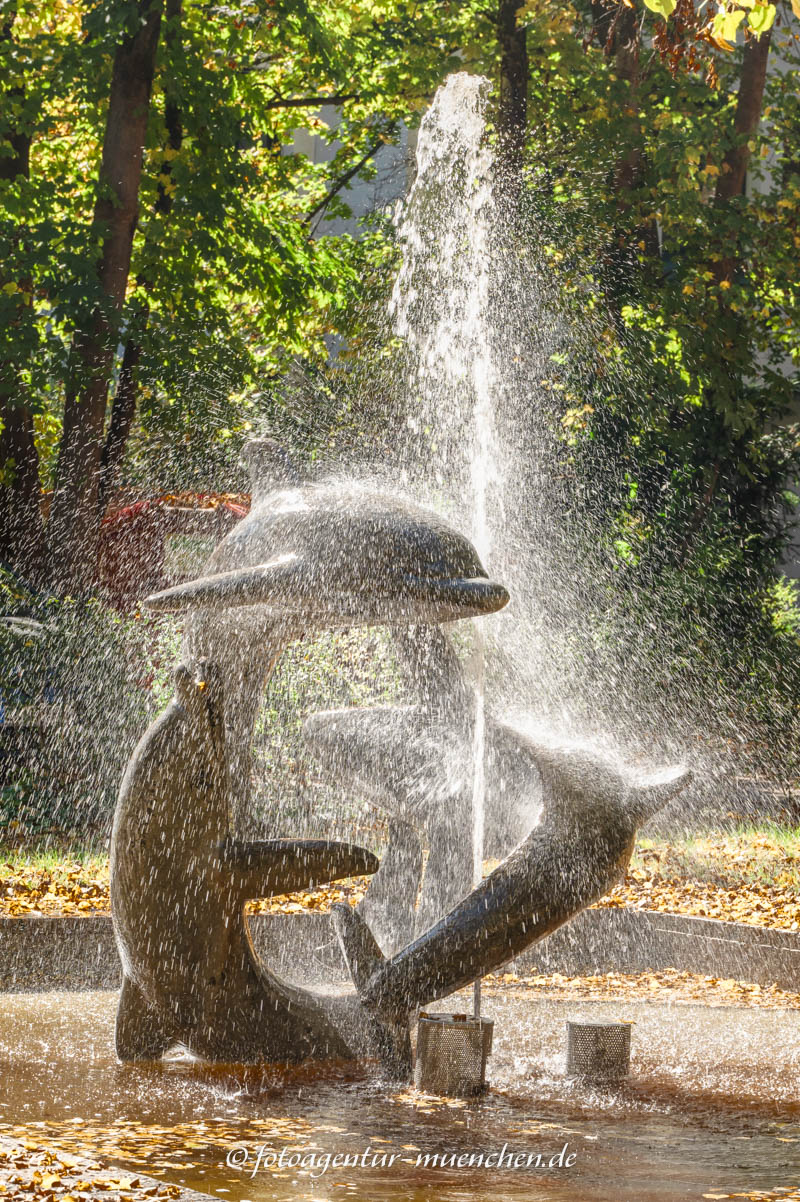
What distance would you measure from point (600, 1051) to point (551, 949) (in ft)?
11.1

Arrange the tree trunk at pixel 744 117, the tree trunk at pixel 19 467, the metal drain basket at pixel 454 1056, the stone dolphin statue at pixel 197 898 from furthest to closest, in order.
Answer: the tree trunk at pixel 744 117
the tree trunk at pixel 19 467
the stone dolphin statue at pixel 197 898
the metal drain basket at pixel 454 1056

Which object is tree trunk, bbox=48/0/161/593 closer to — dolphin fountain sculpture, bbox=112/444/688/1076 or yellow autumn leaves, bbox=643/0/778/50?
dolphin fountain sculpture, bbox=112/444/688/1076

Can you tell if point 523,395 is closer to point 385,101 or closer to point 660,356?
point 660,356

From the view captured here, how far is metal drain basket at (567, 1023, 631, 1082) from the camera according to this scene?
623cm

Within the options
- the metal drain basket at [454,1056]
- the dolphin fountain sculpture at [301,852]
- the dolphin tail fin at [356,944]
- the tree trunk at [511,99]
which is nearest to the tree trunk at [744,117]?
the tree trunk at [511,99]

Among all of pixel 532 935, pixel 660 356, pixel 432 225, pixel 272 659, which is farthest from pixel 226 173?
pixel 532 935

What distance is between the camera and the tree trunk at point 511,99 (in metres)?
18.3

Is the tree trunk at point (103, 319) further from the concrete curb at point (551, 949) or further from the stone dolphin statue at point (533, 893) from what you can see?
the stone dolphin statue at point (533, 893)

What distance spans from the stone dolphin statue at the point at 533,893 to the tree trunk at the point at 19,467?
393 inches

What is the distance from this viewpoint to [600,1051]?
6238mm

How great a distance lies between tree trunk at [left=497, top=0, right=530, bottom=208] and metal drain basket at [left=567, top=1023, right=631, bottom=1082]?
14.3m

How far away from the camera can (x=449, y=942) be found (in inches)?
235

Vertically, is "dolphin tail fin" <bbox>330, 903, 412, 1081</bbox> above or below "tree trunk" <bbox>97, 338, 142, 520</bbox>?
below

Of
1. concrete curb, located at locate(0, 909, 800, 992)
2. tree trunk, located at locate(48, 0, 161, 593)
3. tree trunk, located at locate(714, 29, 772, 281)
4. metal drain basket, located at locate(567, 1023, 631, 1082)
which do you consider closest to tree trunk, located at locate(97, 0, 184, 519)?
tree trunk, located at locate(48, 0, 161, 593)
